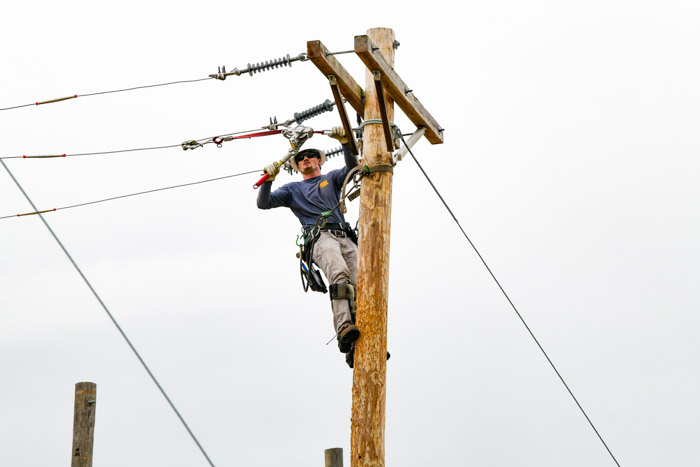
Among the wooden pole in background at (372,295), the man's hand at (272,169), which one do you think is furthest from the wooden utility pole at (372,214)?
the man's hand at (272,169)

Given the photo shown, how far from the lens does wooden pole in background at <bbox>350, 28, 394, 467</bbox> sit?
6.45m

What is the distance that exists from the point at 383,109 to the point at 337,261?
1185mm

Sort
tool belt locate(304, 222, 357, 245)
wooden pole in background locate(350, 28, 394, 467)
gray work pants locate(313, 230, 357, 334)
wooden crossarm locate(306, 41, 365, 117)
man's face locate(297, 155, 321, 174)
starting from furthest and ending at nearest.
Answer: man's face locate(297, 155, 321, 174) < tool belt locate(304, 222, 357, 245) < gray work pants locate(313, 230, 357, 334) < wooden crossarm locate(306, 41, 365, 117) < wooden pole in background locate(350, 28, 394, 467)

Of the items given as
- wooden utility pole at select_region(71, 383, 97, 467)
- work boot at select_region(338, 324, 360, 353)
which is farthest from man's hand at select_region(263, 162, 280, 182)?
wooden utility pole at select_region(71, 383, 97, 467)

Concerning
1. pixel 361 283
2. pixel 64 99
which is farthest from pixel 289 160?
pixel 64 99

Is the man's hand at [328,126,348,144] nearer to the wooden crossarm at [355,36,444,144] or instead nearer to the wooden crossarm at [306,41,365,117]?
the wooden crossarm at [306,41,365,117]

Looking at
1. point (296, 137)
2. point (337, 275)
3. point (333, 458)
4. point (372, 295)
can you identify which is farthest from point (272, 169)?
point (333, 458)

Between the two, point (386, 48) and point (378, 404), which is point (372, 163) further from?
point (378, 404)

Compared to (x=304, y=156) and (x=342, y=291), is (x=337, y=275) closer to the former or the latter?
(x=342, y=291)

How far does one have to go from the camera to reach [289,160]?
7.62m

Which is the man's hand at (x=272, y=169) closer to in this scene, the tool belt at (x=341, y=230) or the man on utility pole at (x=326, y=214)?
the man on utility pole at (x=326, y=214)

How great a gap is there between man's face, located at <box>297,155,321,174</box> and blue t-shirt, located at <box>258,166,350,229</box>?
0.27ft

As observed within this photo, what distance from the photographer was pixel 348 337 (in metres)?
6.68

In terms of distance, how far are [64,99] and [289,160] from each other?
1942mm
